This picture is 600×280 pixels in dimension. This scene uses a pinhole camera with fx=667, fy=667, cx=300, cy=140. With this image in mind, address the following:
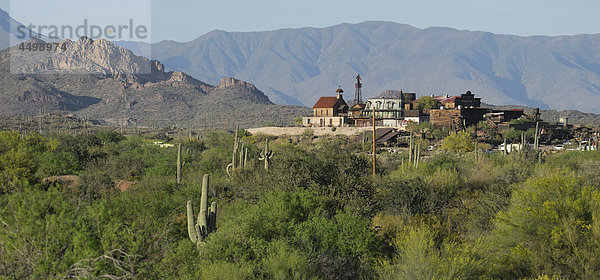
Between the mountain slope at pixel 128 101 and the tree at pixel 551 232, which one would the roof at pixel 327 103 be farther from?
the tree at pixel 551 232

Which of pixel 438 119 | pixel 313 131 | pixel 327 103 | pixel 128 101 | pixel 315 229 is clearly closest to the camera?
pixel 315 229

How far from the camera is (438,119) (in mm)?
91000

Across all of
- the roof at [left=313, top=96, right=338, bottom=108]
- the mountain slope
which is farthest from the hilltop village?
the mountain slope

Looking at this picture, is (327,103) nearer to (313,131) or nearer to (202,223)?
(313,131)

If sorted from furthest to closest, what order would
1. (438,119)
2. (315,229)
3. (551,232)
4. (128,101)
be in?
(128,101) < (438,119) < (315,229) < (551,232)

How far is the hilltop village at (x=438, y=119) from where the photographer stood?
8400 centimetres

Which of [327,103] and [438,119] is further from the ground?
[327,103]

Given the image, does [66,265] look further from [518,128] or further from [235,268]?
[518,128]

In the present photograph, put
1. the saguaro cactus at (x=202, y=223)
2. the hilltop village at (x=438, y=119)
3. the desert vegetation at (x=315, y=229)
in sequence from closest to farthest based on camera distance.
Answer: the desert vegetation at (x=315, y=229)
the saguaro cactus at (x=202, y=223)
the hilltop village at (x=438, y=119)

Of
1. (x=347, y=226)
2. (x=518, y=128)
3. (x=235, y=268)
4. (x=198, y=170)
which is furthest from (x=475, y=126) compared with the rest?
(x=235, y=268)

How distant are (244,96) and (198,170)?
491ft

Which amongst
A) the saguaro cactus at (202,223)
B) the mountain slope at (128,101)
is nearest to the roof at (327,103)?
the mountain slope at (128,101)

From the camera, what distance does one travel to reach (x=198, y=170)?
44.3 m

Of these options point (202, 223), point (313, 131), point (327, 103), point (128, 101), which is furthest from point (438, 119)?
point (128, 101)
